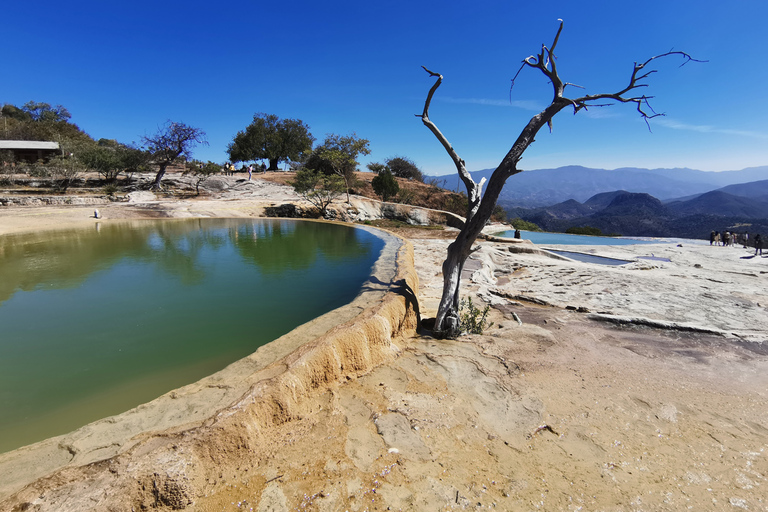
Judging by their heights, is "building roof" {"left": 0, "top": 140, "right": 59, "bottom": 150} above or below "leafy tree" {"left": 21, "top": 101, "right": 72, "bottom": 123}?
below

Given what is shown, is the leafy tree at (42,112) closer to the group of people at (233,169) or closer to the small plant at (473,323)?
the group of people at (233,169)

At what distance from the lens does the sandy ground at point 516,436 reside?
2158mm

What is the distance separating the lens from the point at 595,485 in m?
2.41

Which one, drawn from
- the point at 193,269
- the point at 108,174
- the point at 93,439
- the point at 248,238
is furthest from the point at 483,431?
the point at 108,174

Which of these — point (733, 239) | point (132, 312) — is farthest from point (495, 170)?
point (733, 239)

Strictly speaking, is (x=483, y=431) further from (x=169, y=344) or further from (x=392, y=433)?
(x=169, y=344)

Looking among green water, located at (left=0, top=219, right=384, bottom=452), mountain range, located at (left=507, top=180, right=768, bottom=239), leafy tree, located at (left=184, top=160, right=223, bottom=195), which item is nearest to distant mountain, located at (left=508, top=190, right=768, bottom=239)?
mountain range, located at (left=507, top=180, right=768, bottom=239)

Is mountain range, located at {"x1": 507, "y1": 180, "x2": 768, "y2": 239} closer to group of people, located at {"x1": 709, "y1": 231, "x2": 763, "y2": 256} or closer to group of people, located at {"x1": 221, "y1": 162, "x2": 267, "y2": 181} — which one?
group of people, located at {"x1": 709, "y1": 231, "x2": 763, "y2": 256}

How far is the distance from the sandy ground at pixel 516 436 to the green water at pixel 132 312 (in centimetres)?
162

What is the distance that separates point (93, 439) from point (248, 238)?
36.9 ft

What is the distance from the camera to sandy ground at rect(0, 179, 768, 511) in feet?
7.08

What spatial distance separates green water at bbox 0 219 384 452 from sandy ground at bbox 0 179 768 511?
63.8 inches

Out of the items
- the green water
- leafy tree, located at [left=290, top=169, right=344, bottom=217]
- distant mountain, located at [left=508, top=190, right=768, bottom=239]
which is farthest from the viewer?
distant mountain, located at [left=508, top=190, right=768, bottom=239]

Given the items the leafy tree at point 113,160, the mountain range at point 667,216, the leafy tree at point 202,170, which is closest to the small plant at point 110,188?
the leafy tree at point 113,160
